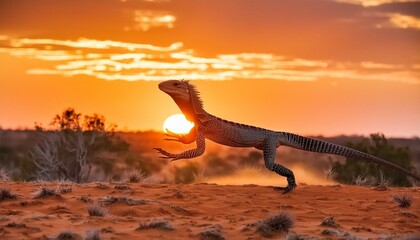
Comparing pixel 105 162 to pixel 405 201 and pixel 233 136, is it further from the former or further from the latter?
pixel 405 201

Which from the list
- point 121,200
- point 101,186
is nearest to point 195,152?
point 101,186

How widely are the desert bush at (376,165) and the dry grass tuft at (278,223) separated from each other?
1866cm

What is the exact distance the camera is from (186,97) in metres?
17.9

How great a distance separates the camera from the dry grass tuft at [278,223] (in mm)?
13359

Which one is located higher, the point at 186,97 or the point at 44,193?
the point at 186,97

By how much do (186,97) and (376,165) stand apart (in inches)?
702

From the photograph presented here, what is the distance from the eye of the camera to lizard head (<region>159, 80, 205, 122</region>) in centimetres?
1769

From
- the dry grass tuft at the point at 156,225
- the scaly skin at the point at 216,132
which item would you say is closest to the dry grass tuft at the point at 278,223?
the dry grass tuft at the point at 156,225

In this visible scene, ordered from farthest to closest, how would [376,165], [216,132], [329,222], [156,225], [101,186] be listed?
[376,165]
[216,132]
[101,186]
[329,222]
[156,225]

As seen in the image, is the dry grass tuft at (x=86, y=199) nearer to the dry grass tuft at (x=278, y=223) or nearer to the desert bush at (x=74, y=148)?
the dry grass tuft at (x=278, y=223)

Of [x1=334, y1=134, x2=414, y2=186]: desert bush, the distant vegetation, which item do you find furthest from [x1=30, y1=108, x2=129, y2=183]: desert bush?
[x1=334, y1=134, x2=414, y2=186]: desert bush

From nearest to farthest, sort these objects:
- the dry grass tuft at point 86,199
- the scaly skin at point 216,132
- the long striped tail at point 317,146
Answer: the dry grass tuft at point 86,199 < the scaly skin at point 216,132 < the long striped tail at point 317,146

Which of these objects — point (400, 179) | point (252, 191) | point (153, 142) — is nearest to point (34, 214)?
point (252, 191)

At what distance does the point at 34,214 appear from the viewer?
13977 millimetres
